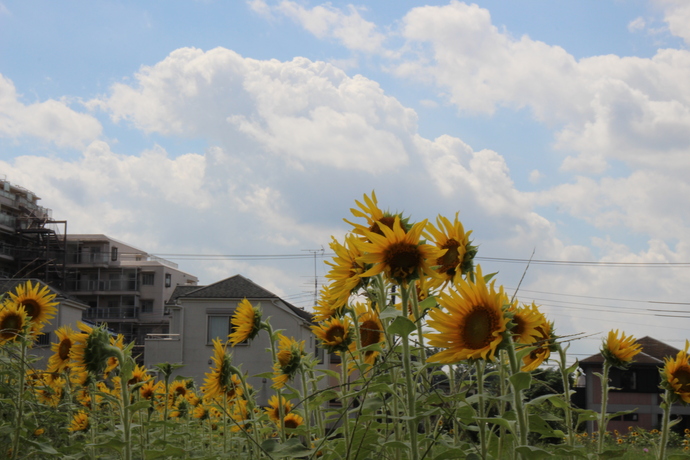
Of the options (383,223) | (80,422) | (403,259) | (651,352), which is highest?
(383,223)

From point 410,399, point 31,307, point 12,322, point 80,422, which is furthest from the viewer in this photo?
point 80,422

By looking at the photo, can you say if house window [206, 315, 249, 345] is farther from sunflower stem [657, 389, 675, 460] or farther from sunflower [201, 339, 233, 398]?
sunflower stem [657, 389, 675, 460]

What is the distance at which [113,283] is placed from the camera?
6531 cm

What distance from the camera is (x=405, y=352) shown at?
1900 millimetres

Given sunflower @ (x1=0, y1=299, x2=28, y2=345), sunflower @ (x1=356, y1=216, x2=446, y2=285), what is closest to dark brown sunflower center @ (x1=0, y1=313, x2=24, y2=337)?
sunflower @ (x1=0, y1=299, x2=28, y2=345)

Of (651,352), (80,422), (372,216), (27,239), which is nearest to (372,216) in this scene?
(372,216)

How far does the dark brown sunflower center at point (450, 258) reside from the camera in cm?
234

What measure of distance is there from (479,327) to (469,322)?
34 millimetres

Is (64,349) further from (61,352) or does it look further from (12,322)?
(12,322)

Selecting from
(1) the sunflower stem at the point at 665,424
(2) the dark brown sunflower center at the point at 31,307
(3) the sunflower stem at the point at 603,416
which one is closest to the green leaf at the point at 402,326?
(3) the sunflower stem at the point at 603,416

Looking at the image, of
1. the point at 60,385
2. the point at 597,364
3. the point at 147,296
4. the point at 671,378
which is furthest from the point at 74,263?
the point at 671,378

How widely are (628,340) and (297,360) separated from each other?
1.68 metres

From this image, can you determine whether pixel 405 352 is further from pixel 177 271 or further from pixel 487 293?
pixel 177 271

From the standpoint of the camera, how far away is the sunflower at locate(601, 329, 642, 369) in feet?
10.4
